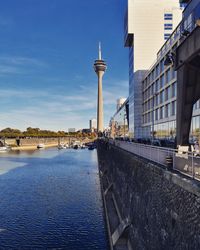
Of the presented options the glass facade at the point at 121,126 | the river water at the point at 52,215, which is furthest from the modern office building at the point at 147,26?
the river water at the point at 52,215

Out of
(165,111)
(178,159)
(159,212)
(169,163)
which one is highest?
(165,111)

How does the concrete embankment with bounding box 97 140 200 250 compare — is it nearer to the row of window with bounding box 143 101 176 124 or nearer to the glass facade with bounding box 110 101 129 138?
the row of window with bounding box 143 101 176 124

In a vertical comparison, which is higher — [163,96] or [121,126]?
[163,96]

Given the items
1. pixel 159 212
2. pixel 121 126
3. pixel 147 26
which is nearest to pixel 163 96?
pixel 147 26

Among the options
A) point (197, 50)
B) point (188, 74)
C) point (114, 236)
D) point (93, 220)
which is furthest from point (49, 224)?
point (197, 50)

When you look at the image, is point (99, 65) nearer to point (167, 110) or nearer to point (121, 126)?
point (121, 126)

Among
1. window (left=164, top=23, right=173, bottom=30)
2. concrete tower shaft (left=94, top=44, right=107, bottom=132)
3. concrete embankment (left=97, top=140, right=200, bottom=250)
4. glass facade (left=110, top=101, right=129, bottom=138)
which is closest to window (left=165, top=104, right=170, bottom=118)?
window (left=164, top=23, right=173, bottom=30)

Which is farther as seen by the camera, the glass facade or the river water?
the glass facade

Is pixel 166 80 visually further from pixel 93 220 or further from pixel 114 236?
A: pixel 114 236

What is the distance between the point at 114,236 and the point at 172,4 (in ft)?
248

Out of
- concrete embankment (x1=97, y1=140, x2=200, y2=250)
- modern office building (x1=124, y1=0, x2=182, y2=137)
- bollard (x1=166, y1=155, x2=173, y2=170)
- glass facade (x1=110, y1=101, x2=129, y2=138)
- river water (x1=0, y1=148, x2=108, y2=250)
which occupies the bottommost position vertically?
river water (x1=0, y1=148, x2=108, y2=250)

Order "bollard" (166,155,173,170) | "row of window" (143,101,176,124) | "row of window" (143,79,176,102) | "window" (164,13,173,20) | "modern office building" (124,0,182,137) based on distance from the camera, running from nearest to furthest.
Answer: "bollard" (166,155,173,170), "row of window" (143,79,176,102), "row of window" (143,101,176,124), "modern office building" (124,0,182,137), "window" (164,13,173,20)

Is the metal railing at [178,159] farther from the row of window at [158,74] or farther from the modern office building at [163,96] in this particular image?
the row of window at [158,74]

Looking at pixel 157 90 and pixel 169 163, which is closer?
pixel 169 163
